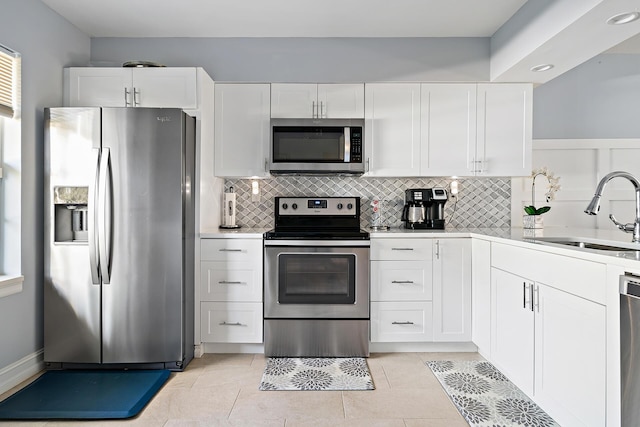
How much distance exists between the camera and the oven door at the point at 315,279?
2.98m

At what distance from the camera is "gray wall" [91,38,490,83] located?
3383 mm

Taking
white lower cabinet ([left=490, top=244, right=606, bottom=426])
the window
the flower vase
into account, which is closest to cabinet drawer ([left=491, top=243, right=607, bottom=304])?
white lower cabinet ([left=490, top=244, right=606, bottom=426])

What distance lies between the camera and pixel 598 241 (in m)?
2.38

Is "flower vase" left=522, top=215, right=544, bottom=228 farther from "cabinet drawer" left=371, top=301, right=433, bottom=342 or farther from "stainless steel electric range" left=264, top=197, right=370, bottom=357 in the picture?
"stainless steel electric range" left=264, top=197, right=370, bottom=357

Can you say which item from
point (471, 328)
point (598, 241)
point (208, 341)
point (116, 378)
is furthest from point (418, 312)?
point (116, 378)

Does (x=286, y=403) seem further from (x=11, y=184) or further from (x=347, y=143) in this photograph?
(x=11, y=184)

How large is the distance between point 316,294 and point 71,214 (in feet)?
5.92

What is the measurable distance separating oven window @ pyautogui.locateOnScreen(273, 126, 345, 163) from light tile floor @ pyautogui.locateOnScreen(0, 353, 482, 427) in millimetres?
1616

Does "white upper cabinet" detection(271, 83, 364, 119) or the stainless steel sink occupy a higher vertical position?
"white upper cabinet" detection(271, 83, 364, 119)

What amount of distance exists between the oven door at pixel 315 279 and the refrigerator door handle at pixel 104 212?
1060mm

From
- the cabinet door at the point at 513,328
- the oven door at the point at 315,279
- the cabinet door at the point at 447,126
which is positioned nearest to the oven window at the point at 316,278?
the oven door at the point at 315,279

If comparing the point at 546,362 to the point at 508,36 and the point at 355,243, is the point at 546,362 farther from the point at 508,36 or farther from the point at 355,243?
the point at 508,36

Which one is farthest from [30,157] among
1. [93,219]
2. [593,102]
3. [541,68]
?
[593,102]

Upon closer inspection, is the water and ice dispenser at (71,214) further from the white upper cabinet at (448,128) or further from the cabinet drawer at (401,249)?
the white upper cabinet at (448,128)
